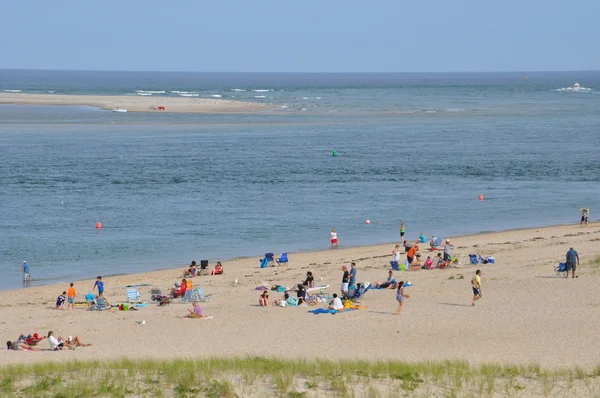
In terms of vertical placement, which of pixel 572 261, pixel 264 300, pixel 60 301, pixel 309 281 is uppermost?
pixel 572 261

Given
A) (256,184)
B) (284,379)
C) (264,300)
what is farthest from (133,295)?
(256,184)

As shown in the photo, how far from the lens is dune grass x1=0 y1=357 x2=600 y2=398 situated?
616 inches

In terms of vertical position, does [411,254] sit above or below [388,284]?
above

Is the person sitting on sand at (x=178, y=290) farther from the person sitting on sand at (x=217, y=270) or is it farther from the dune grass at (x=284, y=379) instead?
the dune grass at (x=284, y=379)

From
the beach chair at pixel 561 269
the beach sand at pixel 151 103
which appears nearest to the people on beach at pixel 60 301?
the beach chair at pixel 561 269

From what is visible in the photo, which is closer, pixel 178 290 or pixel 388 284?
pixel 178 290

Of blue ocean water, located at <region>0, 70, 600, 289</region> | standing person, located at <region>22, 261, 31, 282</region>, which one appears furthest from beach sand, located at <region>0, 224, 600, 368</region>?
blue ocean water, located at <region>0, 70, 600, 289</region>

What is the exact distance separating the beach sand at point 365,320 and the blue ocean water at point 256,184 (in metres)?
4.78

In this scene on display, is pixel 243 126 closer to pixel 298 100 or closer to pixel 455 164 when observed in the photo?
pixel 455 164

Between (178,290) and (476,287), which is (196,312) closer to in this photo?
(178,290)

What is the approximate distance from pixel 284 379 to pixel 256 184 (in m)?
34.9

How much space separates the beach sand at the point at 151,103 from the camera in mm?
108500

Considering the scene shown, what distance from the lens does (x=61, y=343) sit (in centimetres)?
2067

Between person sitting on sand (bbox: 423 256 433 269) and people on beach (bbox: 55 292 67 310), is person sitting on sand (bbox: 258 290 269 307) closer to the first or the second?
people on beach (bbox: 55 292 67 310)
